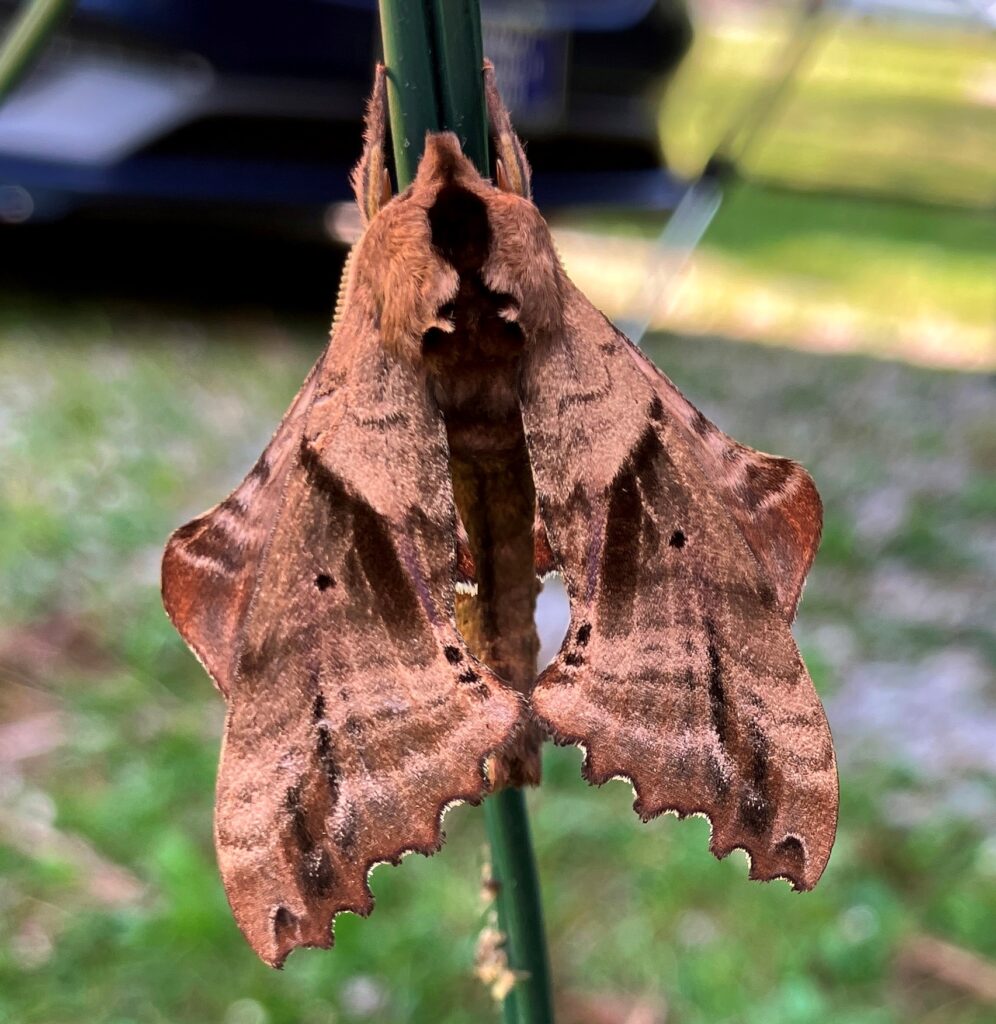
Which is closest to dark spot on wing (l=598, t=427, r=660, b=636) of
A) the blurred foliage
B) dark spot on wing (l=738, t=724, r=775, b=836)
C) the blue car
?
dark spot on wing (l=738, t=724, r=775, b=836)

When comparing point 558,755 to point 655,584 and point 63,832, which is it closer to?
point 63,832

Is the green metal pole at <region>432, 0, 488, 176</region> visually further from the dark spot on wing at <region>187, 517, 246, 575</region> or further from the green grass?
the green grass

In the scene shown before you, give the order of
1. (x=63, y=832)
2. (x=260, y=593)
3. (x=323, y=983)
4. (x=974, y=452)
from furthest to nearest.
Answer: (x=974, y=452)
(x=63, y=832)
(x=323, y=983)
(x=260, y=593)

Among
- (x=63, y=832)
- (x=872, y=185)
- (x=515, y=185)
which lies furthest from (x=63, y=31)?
(x=872, y=185)

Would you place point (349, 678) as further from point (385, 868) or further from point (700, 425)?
point (385, 868)

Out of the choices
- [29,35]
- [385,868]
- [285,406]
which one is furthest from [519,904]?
[285,406]

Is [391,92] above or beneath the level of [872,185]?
above
